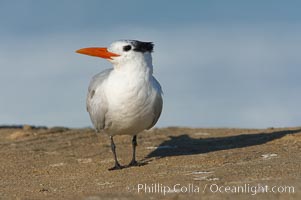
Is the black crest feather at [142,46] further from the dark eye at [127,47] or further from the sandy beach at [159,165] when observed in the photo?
the sandy beach at [159,165]

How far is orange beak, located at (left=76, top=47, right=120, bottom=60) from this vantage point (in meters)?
9.23

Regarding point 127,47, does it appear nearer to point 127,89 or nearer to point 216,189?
point 127,89

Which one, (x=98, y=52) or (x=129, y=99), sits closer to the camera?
(x=129, y=99)

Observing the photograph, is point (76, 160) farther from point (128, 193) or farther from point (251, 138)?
point (128, 193)

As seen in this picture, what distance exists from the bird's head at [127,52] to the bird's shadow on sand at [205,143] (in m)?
1.91

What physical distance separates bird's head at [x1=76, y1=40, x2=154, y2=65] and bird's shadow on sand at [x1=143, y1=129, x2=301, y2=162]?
6.27 feet

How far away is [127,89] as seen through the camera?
358 inches

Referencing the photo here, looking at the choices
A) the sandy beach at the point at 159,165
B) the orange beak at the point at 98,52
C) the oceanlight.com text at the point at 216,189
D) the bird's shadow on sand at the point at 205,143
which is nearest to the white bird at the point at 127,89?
the orange beak at the point at 98,52

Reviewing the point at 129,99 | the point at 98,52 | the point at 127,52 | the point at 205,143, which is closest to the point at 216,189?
the point at 129,99

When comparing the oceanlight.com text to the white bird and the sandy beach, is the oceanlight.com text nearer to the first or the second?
the sandy beach

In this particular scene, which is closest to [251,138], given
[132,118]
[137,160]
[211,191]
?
[137,160]

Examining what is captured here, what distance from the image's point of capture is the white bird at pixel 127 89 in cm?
913

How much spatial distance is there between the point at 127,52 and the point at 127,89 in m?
0.49

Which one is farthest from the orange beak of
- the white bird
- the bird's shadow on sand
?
the bird's shadow on sand
